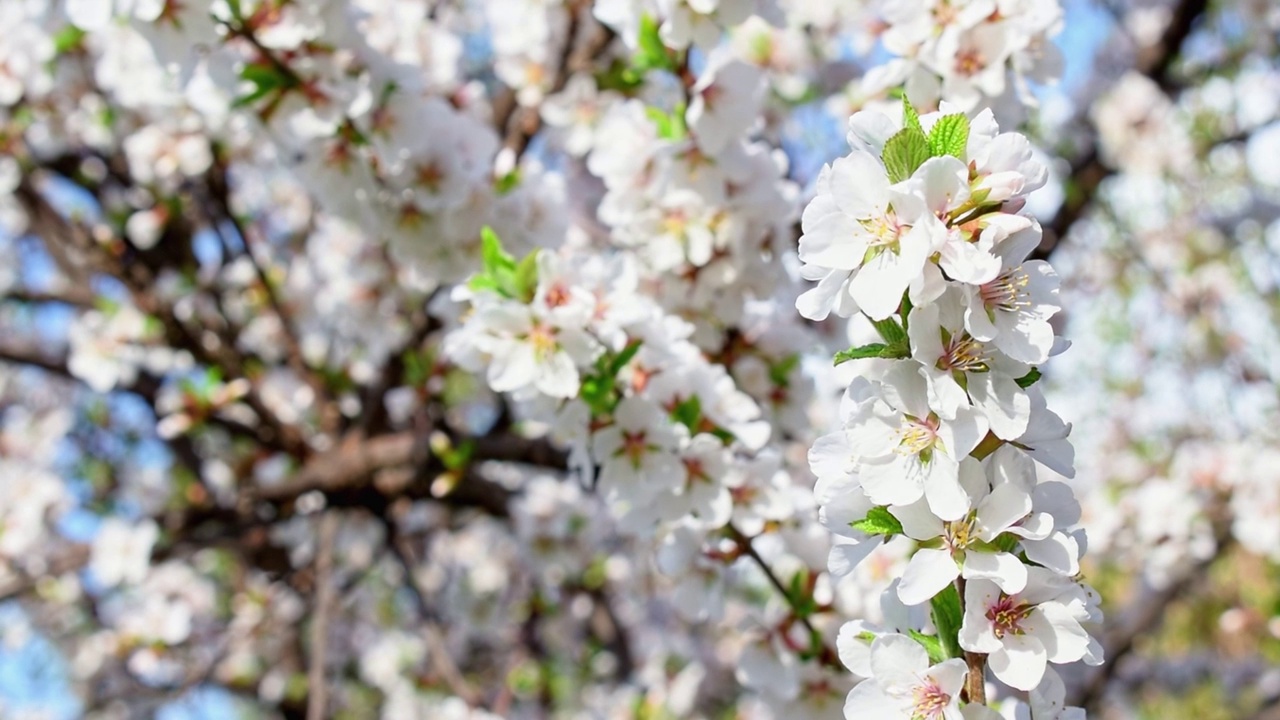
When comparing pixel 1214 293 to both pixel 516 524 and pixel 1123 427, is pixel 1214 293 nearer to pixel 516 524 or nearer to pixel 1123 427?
pixel 1123 427

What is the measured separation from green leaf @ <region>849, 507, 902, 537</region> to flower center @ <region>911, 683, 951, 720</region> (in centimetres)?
15

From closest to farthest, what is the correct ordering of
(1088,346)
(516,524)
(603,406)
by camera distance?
(603,406) → (516,524) → (1088,346)

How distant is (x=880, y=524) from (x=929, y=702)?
176 mm

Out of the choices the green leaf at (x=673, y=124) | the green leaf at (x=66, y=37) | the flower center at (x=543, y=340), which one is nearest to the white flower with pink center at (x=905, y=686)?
the flower center at (x=543, y=340)

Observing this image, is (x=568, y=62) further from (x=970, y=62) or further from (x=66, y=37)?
(x=970, y=62)

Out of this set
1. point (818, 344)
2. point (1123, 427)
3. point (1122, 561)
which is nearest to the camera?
point (818, 344)

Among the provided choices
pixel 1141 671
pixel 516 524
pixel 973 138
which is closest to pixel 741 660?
pixel 973 138

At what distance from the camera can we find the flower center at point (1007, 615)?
3.22 feet

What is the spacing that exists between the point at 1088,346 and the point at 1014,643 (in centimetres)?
898

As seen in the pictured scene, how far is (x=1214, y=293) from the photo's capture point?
5711 mm

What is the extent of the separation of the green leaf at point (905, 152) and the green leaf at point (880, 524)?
13.4 inches

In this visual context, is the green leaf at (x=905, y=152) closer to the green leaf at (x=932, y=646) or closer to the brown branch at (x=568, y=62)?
the green leaf at (x=932, y=646)

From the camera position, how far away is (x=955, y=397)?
0.95m

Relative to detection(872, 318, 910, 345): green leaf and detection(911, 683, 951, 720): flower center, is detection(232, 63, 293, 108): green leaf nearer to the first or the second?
detection(872, 318, 910, 345): green leaf
